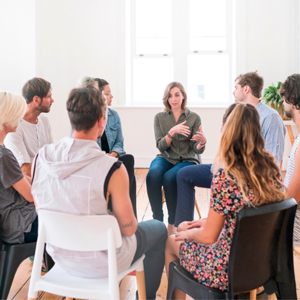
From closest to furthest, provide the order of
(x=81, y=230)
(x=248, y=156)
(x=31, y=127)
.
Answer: (x=81, y=230), (x=248, y=156), (x=31, y=127)

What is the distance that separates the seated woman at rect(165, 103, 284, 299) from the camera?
147cm

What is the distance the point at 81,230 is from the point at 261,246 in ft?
2.31

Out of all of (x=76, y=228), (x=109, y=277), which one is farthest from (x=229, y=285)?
(x=76, y=228)

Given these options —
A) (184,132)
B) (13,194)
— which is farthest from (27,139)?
(184,132)

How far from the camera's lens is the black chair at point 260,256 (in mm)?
1393

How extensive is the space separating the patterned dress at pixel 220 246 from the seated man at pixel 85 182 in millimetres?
285

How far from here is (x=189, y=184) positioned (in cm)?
279

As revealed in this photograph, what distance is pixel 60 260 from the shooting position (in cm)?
158

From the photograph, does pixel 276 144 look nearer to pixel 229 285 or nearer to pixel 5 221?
pixel 229 285

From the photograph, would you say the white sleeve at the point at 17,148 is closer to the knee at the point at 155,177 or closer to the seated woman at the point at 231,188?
the knee at the point at 155,177

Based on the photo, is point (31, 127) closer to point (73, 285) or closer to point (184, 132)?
point (184, 132)

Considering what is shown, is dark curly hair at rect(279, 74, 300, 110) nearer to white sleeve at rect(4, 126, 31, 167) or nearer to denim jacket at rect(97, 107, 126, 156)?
denim jacket at rect(97, 107, 126, 156)

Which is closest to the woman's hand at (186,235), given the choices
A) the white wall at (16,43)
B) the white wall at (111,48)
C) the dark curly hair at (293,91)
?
the dark curly hair at (293,91)

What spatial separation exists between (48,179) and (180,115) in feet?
6.70
